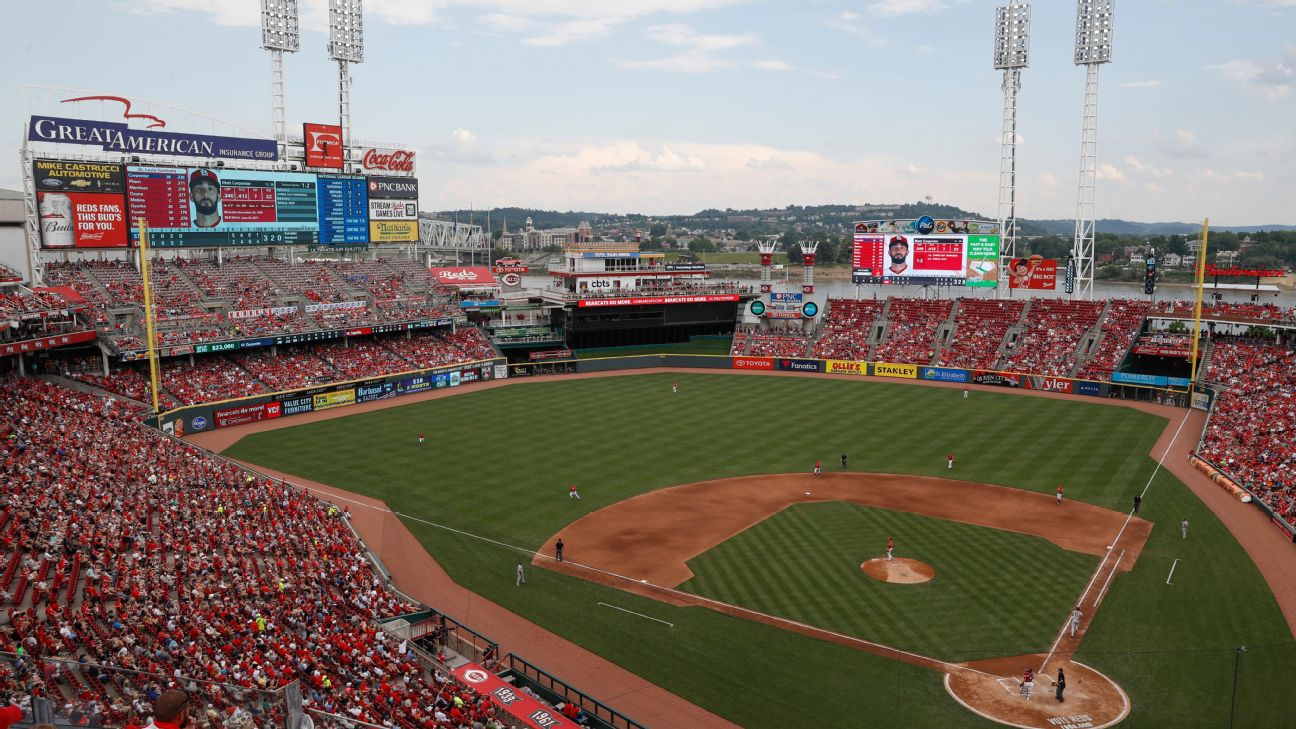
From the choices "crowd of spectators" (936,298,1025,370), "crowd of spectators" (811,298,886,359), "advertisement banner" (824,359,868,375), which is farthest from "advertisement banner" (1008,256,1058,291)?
"advertisement banner" (824,359,868,375)

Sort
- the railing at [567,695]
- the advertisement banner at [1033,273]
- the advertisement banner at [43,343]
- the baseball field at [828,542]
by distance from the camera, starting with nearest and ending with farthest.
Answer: the railing at [567,695], the baseball field at [828,542], the advertisement banner at [43,343], the advertisement banner at [1033,273]

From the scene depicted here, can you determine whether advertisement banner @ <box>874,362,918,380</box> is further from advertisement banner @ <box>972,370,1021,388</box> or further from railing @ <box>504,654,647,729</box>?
railing @ <box>504,654,647,729</box>

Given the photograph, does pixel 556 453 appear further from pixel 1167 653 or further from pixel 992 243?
pixel 992 243

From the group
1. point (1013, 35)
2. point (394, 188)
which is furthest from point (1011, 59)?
point (394, 188)

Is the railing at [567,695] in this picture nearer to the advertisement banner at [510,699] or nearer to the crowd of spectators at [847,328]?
the advertisement banner at [510,699]

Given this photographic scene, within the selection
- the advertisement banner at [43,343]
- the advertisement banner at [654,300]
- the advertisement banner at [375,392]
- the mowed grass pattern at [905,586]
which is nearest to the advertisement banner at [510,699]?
the mowed grass pattern at [905,586]

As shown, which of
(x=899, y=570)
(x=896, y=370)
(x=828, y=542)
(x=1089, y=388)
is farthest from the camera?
(x=896, y=370)

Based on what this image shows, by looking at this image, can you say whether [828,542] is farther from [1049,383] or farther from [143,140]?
[143,140]
